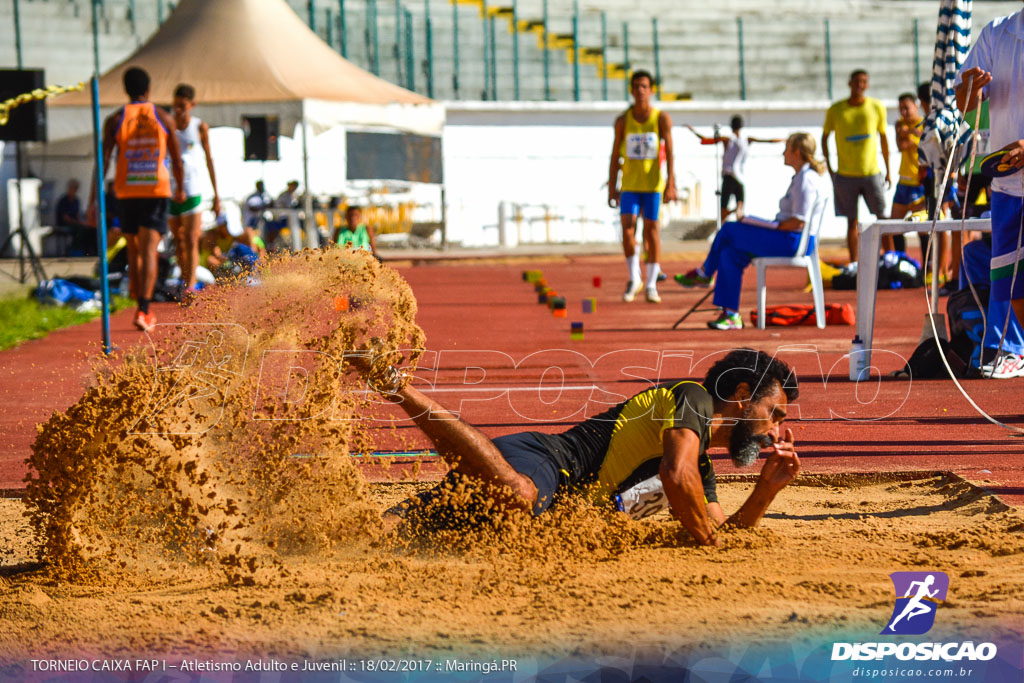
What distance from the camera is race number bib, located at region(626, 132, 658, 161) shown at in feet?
42.6

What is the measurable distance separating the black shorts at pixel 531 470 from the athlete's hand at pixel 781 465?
29.7 inches

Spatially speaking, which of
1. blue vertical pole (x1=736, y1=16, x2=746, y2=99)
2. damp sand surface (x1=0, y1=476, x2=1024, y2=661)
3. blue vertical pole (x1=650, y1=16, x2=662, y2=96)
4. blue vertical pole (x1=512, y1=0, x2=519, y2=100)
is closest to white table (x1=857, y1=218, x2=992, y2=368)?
damp sand surface (x1=0, y1=476, x2=1024, y2=661)

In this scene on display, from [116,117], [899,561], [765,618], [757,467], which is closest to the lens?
[765,618]

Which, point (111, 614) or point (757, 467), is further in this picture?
point (757, 467)

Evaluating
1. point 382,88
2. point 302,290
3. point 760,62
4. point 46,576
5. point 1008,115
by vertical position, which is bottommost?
point 46,576

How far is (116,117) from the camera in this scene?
11.0m

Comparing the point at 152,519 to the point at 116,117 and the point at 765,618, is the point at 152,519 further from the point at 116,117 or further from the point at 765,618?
the point at 116,117

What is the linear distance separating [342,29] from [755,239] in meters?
20.5

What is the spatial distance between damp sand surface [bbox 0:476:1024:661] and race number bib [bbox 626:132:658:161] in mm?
8366

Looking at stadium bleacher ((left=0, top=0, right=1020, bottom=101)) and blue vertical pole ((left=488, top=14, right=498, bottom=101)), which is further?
blue vertical pole ((left=488, top=14, right=498, bottom=101))

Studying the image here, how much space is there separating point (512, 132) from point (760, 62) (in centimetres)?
820

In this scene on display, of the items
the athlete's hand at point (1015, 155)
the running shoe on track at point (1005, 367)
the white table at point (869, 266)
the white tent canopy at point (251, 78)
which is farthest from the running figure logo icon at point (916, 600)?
the white tent canopy at point (251, 78)

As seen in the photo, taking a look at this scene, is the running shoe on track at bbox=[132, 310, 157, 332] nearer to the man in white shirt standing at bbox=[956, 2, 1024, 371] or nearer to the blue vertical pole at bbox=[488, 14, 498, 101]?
the man in white shirt standing at bbox=[956, 2, 1024, 371]

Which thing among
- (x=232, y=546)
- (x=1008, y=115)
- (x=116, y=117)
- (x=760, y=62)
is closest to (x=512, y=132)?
(x=760, y=62)
